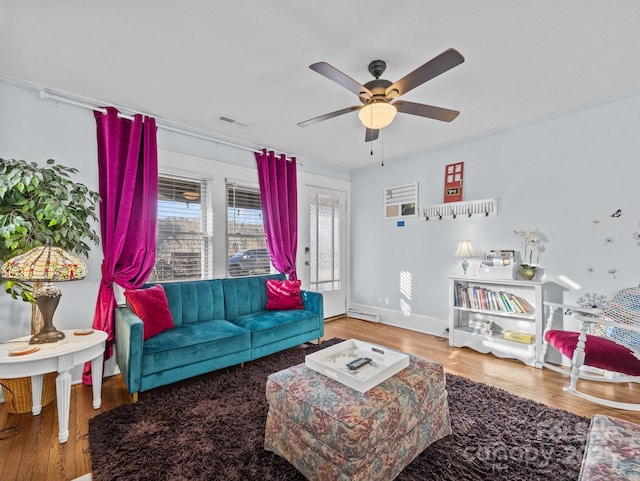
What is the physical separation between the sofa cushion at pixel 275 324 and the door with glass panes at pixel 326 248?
1139 millimetres

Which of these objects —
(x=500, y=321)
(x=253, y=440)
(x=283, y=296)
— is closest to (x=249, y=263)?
(x=283, y=296)

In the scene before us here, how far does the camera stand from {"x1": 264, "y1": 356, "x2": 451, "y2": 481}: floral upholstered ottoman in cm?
134

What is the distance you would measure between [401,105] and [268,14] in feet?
3.60

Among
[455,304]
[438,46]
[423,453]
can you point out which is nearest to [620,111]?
[438,46]

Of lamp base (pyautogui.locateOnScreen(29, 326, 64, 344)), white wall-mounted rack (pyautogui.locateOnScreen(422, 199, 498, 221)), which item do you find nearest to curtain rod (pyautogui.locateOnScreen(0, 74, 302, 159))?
lamp base (pyautogui.locateOnScreen(29, 326, 64, 344))

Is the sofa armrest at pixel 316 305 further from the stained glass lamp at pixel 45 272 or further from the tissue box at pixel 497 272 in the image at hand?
the stained glass lamp at pixel 45 272

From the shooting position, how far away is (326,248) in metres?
4.91

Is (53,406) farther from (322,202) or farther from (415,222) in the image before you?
(415,222)

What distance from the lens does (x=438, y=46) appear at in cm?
204

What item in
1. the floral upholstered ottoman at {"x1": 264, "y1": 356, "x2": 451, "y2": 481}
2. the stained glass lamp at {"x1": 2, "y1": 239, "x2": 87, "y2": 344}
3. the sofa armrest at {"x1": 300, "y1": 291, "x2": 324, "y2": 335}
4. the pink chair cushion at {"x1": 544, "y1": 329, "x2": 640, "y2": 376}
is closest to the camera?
the floral upholstered ottoman at {"x1": 264, "y1": 356, "x2": 451, "y2": 481}

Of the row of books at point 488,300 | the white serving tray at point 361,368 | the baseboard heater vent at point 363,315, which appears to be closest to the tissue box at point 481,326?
the row of books at point 488,300

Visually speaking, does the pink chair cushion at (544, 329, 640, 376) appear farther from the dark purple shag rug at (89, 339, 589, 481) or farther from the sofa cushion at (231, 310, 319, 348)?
the sofa cushion at (231, 310, 319, 348)

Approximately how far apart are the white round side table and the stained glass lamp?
0.11m

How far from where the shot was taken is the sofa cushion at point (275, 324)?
2.97 metres
